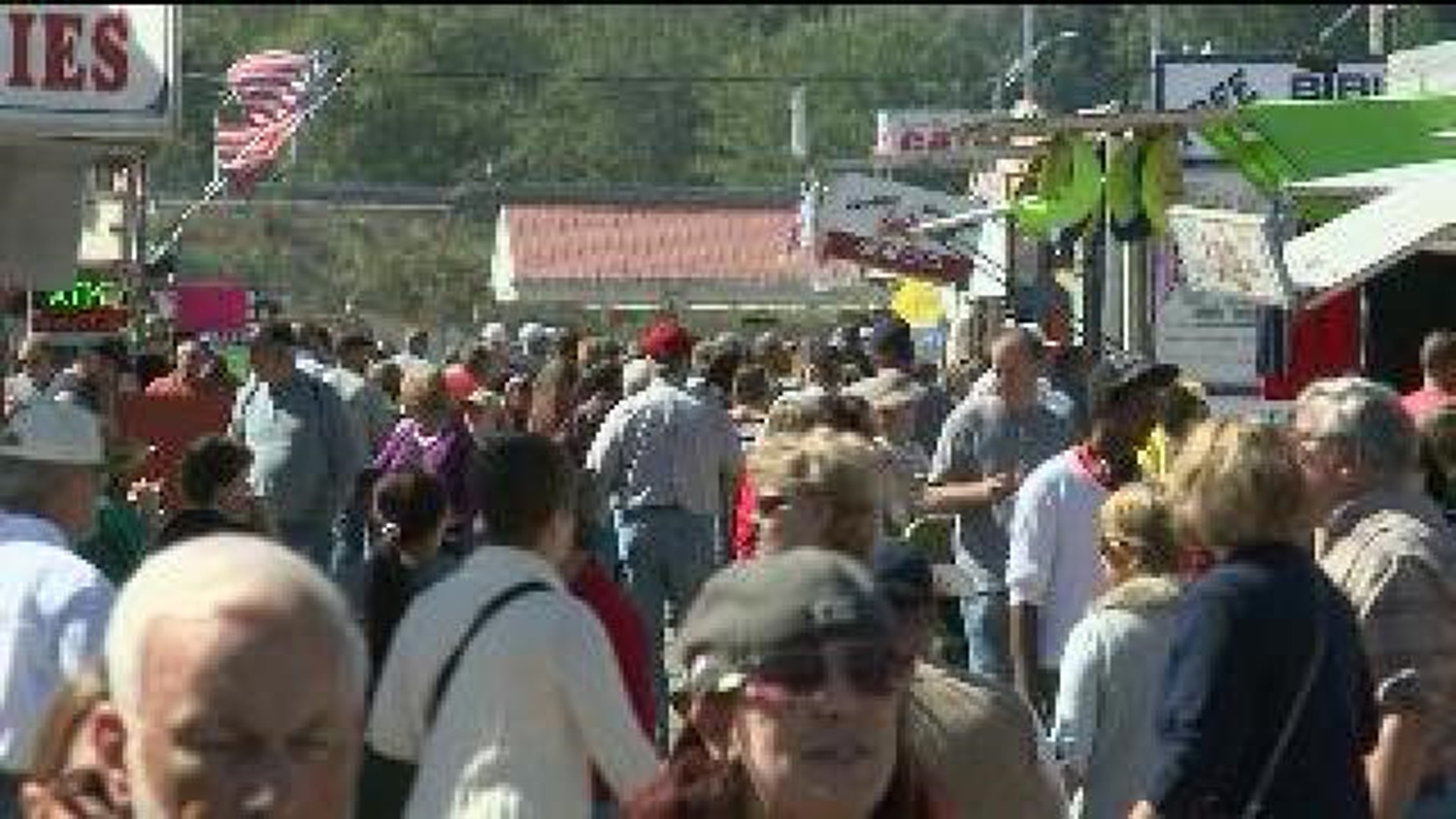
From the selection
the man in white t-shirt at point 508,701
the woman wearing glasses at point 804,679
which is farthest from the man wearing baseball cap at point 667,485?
the woman wearing glasses at point 804,679

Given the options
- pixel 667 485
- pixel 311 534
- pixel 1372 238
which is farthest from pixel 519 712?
pixel 311 534

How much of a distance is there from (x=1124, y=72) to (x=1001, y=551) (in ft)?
391

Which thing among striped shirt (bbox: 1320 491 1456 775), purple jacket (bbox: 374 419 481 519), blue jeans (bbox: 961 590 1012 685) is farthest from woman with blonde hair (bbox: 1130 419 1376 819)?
purple jacket (bbox: 374 419 481 519)

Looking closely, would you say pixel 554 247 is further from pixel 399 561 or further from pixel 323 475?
pixel 399 561

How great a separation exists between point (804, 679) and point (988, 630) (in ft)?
31.3

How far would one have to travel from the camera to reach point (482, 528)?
8.34 m

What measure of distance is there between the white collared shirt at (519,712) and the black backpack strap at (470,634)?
0.03 ft

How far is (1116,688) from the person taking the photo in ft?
30.9

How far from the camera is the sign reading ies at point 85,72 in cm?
1424

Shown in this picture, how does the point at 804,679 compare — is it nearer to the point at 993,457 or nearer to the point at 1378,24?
the point at 993,457

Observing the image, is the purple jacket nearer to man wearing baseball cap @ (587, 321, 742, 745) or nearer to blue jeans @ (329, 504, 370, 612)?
blue jeans @ (329, 504, 370, 612)

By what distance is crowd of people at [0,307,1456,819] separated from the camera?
12.7 ft

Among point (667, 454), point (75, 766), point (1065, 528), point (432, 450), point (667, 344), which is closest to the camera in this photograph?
point (75, 766)

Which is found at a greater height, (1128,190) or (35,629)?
(1128,190)
